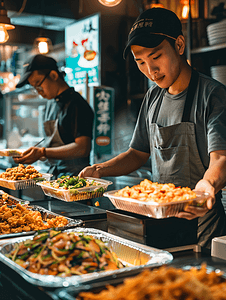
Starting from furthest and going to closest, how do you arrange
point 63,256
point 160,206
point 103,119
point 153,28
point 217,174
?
point 103,119 < point 153,28 < point 217,174 < point 160,206 < point 63,256

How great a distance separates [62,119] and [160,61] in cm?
150

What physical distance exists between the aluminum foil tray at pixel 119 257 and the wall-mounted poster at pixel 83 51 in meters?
4.12

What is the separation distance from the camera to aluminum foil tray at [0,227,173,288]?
1.02 meters

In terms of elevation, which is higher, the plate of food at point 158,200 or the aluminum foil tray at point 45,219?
the plate of food at point 158,200

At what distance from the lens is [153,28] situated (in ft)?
6.05

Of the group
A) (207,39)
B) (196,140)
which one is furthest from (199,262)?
(207,39)

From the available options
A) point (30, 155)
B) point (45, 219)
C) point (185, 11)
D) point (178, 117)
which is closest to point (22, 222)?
point (45, 219)

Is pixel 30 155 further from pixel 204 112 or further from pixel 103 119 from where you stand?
pixel 103 119

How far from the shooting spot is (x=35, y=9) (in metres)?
5.62

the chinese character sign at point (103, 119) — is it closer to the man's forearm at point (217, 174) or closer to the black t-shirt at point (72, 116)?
the black t-shirt at point (72, 116)

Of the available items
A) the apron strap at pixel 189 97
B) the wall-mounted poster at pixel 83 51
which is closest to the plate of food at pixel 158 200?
the apron strap at pixel 189 97

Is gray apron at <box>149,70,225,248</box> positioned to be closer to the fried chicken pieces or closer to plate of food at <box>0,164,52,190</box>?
the fried chicken pieces

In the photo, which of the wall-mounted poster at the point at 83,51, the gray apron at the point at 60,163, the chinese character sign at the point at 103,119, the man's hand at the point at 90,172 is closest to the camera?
the man's hand at the point at 90,172

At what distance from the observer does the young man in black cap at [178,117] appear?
6.04 ft
